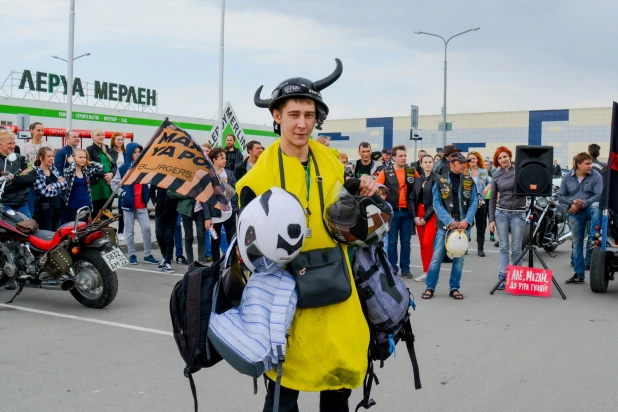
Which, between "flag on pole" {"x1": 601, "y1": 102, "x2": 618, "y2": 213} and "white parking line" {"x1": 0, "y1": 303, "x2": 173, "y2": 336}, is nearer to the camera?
"white parking line" {"x1": 0, "y1": 303, "x2": 173, "y2": 336}

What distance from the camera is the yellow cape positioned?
259 cm

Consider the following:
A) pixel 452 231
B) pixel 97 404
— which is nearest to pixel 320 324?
pixel 97 404

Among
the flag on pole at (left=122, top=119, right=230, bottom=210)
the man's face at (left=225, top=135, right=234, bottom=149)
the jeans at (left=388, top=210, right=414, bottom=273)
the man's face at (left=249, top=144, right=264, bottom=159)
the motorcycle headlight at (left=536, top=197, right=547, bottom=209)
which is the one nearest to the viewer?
the flag on pole at (left=122, top=119, right=230, bottom=210)

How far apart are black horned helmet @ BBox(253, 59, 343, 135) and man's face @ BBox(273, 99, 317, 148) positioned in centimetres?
4

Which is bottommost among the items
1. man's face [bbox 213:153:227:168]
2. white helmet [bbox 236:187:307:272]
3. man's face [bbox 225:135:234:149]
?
white helmet [bbox 236:187:307:272]

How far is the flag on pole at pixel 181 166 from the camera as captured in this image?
3.56 metres

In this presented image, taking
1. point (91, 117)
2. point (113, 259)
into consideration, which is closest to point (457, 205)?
point (113, 259)

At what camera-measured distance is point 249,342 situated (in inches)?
95.6

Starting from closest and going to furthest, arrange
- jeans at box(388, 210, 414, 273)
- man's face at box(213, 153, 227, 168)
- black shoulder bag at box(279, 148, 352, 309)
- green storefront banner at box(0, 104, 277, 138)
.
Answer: black shoulder bag at box(279, 148, 352, 309) → man's face at box(213, 153, 227, 168) → jeans at box(388, 210, 414, 273) → green storefront banner at box(0, 104, 277, 138)

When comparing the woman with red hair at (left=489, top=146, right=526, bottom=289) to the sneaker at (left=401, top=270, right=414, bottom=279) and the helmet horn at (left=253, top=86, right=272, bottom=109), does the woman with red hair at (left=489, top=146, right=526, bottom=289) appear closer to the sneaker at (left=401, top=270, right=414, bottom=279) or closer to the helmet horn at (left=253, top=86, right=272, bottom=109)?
the sneaker at (left=401, top=270, right=414, bottom=279)

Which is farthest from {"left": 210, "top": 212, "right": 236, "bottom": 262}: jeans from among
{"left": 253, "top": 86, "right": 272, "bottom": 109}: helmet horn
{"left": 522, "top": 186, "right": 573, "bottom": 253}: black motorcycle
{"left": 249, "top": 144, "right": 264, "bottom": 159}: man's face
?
{"left": 253, "top": 86, "right": 272, "bottom": 109}: helmet horn

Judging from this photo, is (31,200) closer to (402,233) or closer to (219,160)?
(219,160)

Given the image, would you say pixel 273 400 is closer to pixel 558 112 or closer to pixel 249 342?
pixel 249 342

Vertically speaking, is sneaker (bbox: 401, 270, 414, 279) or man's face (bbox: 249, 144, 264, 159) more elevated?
man's face (bbox: 249, 144, 264, 159)
